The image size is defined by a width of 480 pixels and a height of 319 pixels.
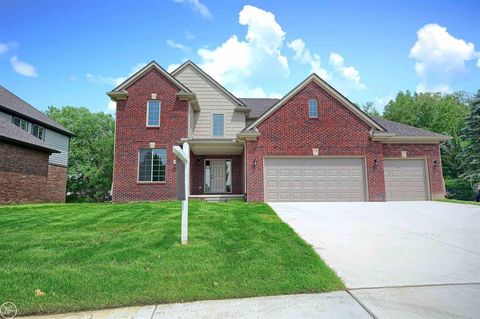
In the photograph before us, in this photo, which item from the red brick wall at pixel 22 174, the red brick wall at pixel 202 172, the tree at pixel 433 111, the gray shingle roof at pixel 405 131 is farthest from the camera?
the tree at pixel 433 111

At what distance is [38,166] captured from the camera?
54.2 ft

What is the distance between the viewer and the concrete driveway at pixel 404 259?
10.3ft

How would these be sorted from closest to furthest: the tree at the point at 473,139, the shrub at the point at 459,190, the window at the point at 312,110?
the window at the point at 312,110
the tree at the point at 473,139
the shrub at the point at 459,190

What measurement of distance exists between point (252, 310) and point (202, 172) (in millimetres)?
14443

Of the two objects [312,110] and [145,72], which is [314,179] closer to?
[312,110]

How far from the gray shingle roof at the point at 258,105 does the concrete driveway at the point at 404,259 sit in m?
11.8

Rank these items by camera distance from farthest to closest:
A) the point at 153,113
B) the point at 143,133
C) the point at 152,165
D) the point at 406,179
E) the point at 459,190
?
1. the point at 459,190
2. the point at 153,113
3. the point at 143,133
4. the point at 152,165
5. the point at 406,179

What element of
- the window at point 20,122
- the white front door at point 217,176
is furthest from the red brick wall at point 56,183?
the white front door at point 217,176

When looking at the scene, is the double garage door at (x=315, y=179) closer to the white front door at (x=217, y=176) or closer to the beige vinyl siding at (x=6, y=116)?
the white front door at (x=217, y=176)

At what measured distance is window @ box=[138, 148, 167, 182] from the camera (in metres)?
15.0

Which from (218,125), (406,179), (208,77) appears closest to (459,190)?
(406,179)

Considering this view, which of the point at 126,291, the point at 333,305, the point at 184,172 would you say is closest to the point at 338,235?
the point at 333,305

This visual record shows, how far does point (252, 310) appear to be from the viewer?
3031 millimetres

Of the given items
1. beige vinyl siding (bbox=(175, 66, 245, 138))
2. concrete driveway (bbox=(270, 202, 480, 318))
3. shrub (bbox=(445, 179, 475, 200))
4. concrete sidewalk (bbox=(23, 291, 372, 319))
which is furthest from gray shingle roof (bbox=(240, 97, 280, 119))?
shrub (bbox=(445, 179, 475, 200))
